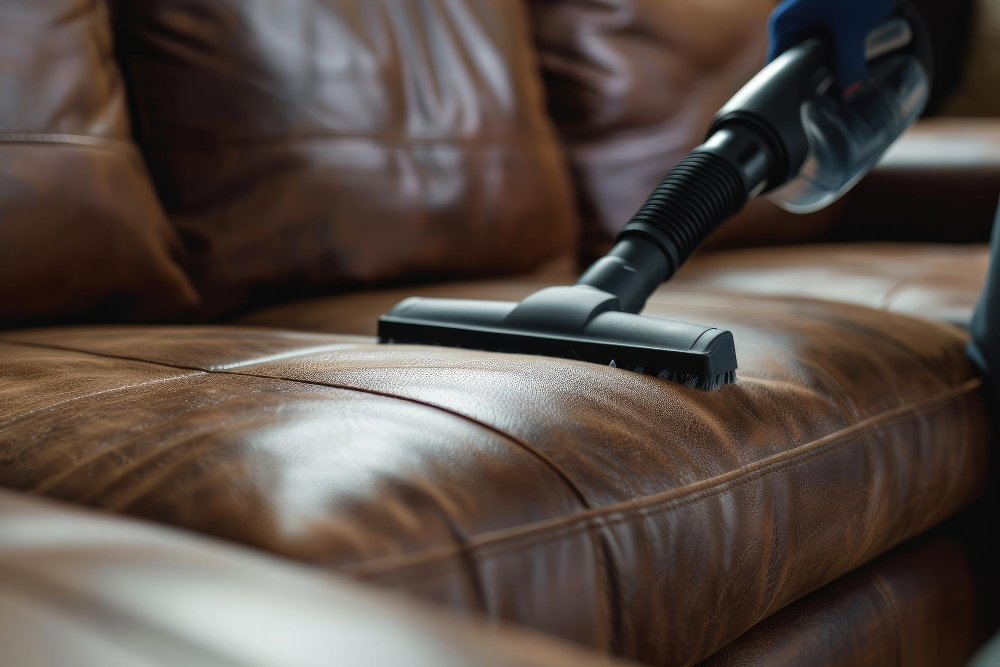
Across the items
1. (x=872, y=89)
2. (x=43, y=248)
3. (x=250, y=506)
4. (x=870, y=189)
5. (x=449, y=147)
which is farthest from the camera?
(x=870, y=189)

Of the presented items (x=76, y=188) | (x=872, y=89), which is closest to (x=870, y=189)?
(x=872, y=89)

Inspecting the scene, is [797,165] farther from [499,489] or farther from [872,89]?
[499,489]

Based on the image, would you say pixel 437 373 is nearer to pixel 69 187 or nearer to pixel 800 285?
pixel 69 187

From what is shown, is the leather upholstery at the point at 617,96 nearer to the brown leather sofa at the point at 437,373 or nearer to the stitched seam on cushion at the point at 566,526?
the brown leather sofa at the point at 437,373

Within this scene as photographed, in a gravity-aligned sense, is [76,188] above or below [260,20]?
below

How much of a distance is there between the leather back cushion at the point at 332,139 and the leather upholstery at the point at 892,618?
0.69 metres

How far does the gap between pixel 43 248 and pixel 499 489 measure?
2.07ft

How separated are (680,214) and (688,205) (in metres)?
0.01

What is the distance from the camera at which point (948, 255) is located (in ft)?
4.49

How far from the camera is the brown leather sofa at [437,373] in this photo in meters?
0.33

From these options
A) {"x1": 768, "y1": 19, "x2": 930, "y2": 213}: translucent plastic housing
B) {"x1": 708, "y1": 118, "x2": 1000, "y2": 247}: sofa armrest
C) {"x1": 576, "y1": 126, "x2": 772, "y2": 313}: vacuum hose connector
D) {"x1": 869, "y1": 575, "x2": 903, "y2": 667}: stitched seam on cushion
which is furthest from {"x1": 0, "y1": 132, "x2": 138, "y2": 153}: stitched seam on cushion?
{"x1": 708, "y1": 118, "x2": 1000, "y2": 247}: sofa armrest

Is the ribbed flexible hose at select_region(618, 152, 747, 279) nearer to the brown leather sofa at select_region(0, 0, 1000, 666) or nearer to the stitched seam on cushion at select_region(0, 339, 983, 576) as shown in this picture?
the brown leather sofa at select_region(0, 0, 1000, 666)

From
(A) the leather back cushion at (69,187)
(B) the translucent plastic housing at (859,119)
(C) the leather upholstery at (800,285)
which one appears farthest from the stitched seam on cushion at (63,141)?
(B) the translucent plastic housing at (859,119)

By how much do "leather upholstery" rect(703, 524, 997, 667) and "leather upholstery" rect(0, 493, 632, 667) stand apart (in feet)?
1.55
